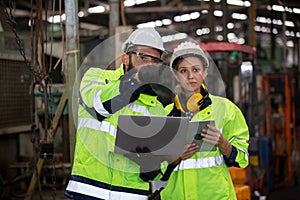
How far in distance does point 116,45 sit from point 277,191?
391 centimetres

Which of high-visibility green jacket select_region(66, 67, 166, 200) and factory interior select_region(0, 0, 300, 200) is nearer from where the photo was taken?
high-visibility green jacket select_region(66, 67, 166, 200)

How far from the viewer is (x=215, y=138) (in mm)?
2410

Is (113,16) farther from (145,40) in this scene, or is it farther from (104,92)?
(104,92)

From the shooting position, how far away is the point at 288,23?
13766 millimetres

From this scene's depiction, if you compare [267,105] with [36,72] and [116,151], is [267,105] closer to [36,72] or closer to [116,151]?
[36,72]

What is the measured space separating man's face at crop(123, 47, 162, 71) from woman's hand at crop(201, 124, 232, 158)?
17.9 inches

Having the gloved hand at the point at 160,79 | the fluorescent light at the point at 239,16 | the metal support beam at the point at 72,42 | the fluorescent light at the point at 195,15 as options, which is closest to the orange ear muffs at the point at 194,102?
the gloved hand at the point at 160,79

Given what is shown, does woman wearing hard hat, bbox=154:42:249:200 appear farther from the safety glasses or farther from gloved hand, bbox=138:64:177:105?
the safety glasses

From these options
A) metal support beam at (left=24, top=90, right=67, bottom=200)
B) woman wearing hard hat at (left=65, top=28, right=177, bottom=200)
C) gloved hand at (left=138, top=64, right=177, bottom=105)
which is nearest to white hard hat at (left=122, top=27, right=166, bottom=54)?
woman wearing hard hat at (left=65, top=28, right=177, bottom=200)

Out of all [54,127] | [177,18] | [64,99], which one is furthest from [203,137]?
[177,18]

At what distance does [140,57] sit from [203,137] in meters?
0.54

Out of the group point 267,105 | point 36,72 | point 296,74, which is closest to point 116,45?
point 36,72

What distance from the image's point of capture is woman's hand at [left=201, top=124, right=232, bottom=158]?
2412 millimetres

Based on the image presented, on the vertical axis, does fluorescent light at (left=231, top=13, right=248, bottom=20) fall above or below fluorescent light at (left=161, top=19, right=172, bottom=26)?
above
